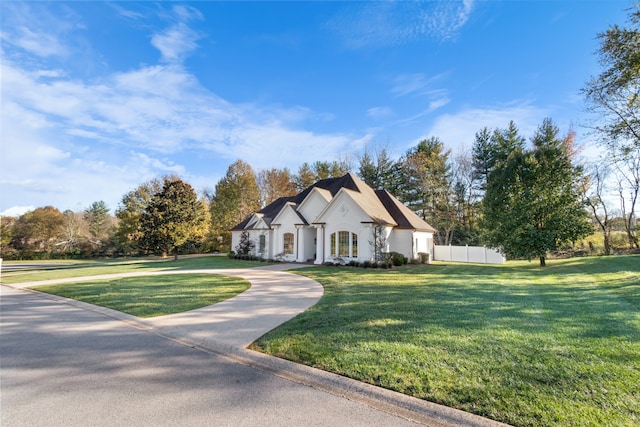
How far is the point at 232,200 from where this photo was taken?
123ft

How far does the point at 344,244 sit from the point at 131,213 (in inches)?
1085

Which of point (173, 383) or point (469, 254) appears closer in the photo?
point (173, 383)

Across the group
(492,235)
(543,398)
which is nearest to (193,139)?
(492,235)

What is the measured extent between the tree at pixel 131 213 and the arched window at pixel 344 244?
2397 cm

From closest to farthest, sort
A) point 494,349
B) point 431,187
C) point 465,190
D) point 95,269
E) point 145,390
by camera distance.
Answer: point 145,390
point 494,349
point 95,269
point 431,187
point 465,190

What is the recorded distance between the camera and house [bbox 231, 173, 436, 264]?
18.7 meters

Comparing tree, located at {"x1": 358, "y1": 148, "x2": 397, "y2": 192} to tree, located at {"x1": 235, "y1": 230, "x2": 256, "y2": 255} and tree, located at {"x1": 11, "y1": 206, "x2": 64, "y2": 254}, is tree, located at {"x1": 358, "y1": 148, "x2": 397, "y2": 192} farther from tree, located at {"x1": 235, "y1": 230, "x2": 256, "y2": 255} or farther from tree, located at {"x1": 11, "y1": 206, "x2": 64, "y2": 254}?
tree, located at {"x1": 11, "y1": 206, "x2": 64, "y2": 254}

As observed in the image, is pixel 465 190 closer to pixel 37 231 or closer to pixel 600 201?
pixel 600 201

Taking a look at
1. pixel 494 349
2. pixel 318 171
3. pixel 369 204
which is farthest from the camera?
pixel 318 171

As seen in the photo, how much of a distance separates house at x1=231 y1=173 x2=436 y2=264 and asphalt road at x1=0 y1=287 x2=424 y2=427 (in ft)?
47.1

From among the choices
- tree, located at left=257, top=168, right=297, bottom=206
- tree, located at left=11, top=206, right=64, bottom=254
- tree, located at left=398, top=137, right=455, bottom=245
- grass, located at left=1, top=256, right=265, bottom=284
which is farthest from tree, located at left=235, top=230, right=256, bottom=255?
tree, located at left=11, top=206, right=64, bottom=254

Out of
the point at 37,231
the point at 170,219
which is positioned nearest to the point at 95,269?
the point at 170,219

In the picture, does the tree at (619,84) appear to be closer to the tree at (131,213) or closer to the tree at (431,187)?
the tree at (431,187)

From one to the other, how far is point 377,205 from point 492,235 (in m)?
7.59
